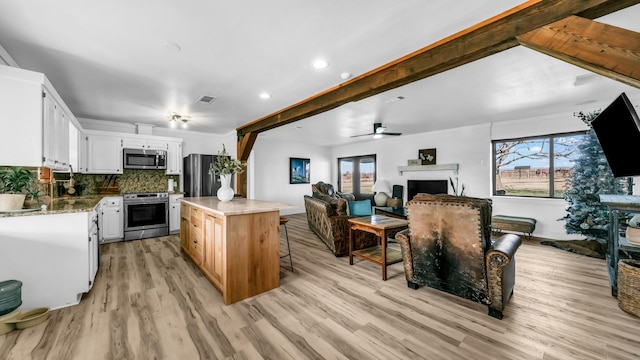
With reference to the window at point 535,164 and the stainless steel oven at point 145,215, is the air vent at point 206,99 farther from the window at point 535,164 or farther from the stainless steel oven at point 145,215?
the window at point 535,164

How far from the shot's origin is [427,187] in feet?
21.9

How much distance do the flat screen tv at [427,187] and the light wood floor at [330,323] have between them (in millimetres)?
3298

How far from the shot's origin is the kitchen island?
8.12ft

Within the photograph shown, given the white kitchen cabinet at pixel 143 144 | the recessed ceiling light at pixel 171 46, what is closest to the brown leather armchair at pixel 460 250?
the recessed ceiling light at pixel 171 46

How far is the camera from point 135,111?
14.7 feet

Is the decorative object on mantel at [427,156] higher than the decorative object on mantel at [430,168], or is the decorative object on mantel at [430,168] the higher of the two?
the decorative object on mantel at [427,156]

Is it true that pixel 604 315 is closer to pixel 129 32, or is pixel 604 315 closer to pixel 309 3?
pixel 309 3

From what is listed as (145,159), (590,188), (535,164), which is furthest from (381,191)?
(145,159)

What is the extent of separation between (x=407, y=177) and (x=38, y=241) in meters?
7.05

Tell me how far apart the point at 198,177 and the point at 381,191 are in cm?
476

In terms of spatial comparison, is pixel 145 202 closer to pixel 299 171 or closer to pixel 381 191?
pixel 299 171

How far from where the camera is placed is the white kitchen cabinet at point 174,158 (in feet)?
18.4

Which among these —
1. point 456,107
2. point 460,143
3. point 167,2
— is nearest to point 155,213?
point 167,2

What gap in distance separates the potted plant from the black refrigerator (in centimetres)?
301
